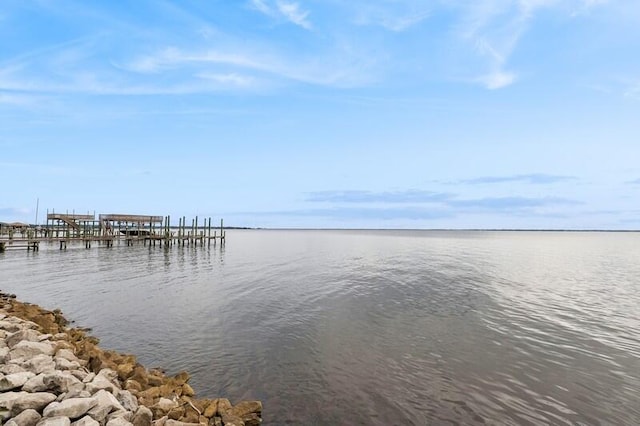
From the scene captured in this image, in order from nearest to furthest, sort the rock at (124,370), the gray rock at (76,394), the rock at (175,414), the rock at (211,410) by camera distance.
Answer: the gray rock at (76,394) → the rock at (175,414) → the rock at (211,410) → the rock at (124,370)

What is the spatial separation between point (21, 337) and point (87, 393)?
4.25 meters

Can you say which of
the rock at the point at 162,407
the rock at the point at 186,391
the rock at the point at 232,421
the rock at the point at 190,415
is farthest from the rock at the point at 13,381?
the rock at the point at 232,421

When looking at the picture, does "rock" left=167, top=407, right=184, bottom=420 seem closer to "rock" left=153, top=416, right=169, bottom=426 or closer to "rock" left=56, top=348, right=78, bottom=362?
"rock" left=153, top=416, right=169, bottom=426

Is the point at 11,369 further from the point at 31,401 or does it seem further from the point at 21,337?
the point at 21,337

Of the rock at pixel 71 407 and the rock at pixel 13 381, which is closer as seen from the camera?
the rock at pixel 71 407

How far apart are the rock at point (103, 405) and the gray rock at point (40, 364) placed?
1782 mm

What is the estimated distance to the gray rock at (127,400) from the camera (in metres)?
6.60

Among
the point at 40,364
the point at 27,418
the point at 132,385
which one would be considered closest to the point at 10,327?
the point at 40,364

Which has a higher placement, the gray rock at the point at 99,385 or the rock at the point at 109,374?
the gray rock at the point at 99,385

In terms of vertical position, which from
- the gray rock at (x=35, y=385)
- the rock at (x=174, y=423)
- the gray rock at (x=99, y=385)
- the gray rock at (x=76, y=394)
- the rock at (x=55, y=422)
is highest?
the gray rock at (x=35, y=385)

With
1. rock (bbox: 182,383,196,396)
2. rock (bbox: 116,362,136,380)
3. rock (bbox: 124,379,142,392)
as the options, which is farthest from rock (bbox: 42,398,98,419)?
rock (bbox: 182,383,196,396)

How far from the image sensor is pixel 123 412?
609 cm

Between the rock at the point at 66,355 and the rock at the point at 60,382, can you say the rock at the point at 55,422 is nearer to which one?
the rock at the point at 60,382

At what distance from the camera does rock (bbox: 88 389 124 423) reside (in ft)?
19.2
